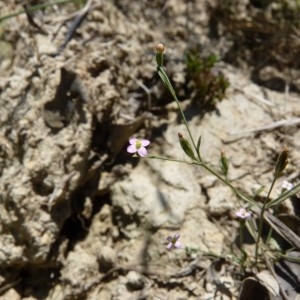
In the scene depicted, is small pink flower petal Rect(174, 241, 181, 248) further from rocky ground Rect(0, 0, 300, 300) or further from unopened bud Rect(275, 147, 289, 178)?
unopened bud Rect(275, 147, 289, 178)

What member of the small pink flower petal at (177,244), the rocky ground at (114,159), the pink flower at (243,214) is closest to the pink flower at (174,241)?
the small pink flower petal at (177,244)

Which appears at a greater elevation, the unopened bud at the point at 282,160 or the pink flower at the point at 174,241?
the unopened bud at the point at 282,160

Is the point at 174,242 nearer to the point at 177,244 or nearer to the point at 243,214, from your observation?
the point at 177,244

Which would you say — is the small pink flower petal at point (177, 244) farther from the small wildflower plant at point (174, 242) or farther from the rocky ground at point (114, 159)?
the rocky ground at point (114, 159)

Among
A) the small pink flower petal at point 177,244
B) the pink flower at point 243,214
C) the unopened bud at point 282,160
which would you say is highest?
the unopened bud at point 282,160

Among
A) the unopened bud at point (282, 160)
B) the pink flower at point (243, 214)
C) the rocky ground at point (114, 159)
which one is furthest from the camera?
the rocky ground at point (114, 159)

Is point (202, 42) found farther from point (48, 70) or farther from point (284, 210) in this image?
point (284, 210)

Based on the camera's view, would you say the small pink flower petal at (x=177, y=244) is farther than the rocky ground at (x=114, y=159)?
No

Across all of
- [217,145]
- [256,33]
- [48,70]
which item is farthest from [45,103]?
[256,33]

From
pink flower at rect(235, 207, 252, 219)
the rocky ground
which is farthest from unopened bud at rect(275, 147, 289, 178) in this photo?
the rocky ground

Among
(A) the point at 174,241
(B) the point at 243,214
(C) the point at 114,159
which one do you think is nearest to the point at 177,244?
(A) the point at 174,241
